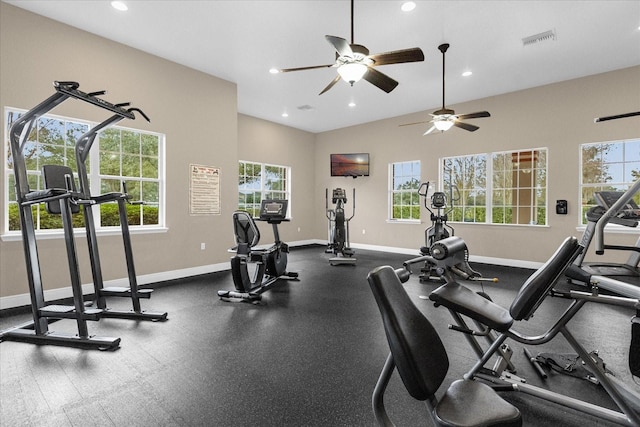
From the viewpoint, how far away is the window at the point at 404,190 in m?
7.71

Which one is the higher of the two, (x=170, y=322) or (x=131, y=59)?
(x=131, y=59)

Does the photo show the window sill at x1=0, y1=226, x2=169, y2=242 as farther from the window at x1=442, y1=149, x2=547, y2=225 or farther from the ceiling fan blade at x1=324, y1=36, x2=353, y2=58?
the window at x1=442, y1=149, x2=547, y2=225

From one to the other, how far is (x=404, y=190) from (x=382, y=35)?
4419mm

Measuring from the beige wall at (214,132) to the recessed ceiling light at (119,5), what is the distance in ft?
3.14

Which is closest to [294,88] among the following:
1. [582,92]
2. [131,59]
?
[131,59]

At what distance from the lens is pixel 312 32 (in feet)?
13.5

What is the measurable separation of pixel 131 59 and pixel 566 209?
774 centimetres

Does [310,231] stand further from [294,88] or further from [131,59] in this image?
[131,59]

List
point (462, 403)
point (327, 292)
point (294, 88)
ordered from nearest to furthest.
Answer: point (462, 403) → point (327, 292) → point (294, 88)

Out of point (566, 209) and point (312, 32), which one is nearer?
A: point (312, 32)

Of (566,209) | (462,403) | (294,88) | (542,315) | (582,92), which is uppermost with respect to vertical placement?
(294,88)

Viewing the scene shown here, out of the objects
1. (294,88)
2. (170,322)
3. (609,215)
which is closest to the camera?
(609,215)

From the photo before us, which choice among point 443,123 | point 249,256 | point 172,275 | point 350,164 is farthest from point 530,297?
point 350,164

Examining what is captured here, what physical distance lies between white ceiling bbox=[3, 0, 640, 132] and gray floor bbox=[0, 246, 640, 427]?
3532 mm
